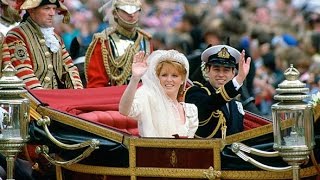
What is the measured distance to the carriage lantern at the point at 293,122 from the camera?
33.9ft

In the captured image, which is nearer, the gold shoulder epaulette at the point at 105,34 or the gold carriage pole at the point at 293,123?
the gold carriage pole at the point at 293,123

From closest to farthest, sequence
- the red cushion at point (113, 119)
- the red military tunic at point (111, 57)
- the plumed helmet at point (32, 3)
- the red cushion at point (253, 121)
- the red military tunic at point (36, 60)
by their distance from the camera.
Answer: the red cushion at point (113, 119)
the red cushion at point (253, 121)
the red military tunic at point (36, 60)
the plumed helmet at point (32, 3)
the red military tunic at point (111, 57)

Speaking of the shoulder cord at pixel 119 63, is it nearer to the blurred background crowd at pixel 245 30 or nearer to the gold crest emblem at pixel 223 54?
the blurred background crowd at pixel 245 30

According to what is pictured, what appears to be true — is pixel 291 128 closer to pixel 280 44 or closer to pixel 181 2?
pixel 280 44

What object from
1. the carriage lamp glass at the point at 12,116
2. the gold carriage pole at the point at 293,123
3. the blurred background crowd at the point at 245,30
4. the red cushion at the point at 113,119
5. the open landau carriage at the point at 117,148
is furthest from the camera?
the blurred background crowd at the point at 245,30

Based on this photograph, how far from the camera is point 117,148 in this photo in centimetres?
1115

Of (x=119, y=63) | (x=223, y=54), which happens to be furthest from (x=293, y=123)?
(x=119, y=63)

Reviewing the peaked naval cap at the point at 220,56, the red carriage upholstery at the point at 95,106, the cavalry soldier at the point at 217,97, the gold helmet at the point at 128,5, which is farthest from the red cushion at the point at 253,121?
the gold helmet at the point at 128,5

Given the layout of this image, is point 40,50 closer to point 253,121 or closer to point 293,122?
point 253,121

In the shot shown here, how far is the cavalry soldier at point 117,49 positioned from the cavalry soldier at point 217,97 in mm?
1889

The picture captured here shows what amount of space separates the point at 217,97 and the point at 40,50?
1.97m

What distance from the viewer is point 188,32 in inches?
793

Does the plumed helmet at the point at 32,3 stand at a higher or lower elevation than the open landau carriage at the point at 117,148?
higher

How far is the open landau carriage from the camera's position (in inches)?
426
